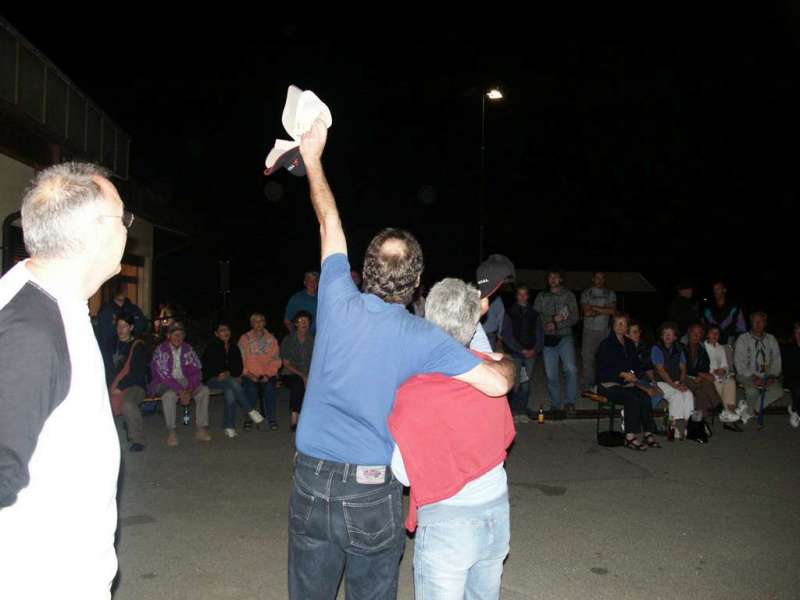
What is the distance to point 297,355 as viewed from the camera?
29.8 feet

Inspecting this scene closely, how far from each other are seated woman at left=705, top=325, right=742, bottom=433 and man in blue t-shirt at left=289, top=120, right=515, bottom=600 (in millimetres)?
8194

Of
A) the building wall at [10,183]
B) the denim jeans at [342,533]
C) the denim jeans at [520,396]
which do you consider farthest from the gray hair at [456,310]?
the building wall at [10,183]

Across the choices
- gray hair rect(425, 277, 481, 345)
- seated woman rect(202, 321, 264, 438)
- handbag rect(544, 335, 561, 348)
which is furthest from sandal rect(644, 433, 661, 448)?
gray hair rect(425, 277, 481, 345)

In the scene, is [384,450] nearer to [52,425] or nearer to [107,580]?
[107,580]

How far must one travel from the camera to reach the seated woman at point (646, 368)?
8602 mm

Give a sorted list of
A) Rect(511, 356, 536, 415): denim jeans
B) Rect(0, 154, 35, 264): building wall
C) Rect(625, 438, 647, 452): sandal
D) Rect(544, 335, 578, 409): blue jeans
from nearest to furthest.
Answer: Rect(625, 438, 647, 452): sandal → Rect(511, 356, 536, 415): denim jeans → Rect(544, 335, 578, 409): blue jeans → Rect(0, 154, 35, 264): building wall

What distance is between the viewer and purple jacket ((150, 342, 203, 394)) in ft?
27.5

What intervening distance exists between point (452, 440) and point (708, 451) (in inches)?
262

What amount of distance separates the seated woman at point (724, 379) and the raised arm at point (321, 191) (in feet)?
27.9

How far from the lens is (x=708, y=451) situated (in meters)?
7.91

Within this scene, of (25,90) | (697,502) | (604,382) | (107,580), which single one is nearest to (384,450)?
(107,580)

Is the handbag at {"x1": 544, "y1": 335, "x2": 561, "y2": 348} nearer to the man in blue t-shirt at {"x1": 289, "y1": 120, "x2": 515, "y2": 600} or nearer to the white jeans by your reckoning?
the white jeans

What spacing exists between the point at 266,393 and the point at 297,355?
655 mm

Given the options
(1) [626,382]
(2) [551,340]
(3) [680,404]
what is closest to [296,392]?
(2) [551,340]
